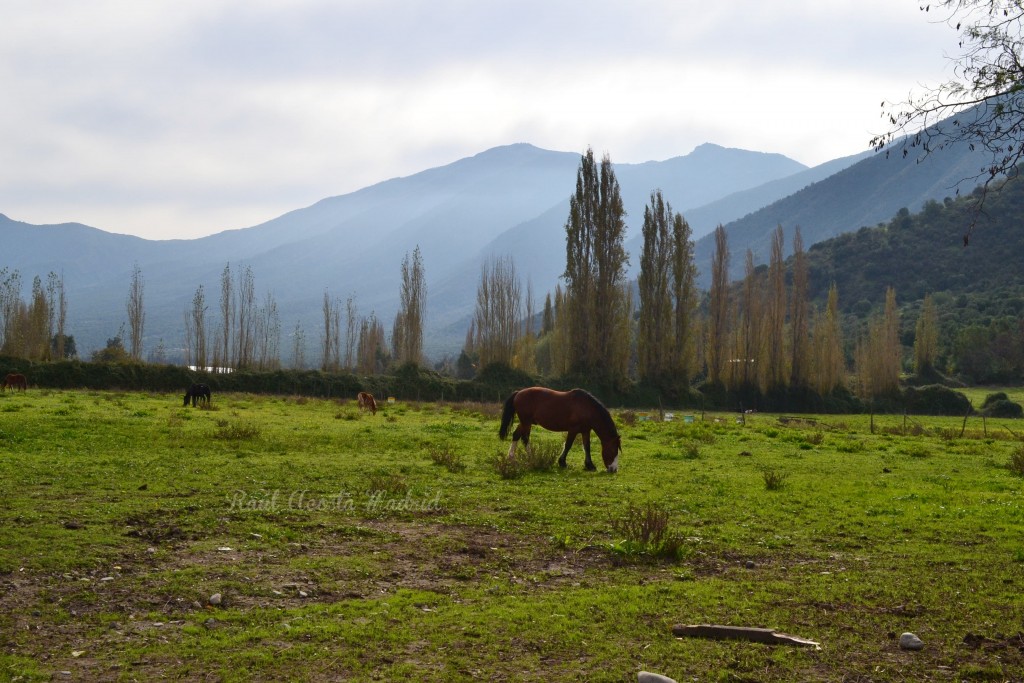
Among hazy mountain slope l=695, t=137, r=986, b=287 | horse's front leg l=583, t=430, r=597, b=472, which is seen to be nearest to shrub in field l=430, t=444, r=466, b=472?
horse's front leg l=583, t=430, r=597, b=472

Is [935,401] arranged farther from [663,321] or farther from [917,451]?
[917,451]

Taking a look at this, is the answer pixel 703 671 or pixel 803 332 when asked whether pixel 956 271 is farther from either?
pixel 703 671

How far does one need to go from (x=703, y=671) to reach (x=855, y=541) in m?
5.48

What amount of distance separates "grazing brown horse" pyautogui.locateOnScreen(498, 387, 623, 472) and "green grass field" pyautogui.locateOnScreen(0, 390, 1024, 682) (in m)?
0.57

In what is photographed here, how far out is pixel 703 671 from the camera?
18.4ft

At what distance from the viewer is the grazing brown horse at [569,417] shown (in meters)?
16.5

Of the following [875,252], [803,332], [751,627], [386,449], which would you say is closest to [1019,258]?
[875,252]

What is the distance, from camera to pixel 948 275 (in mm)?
97938

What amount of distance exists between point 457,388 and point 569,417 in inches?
1520

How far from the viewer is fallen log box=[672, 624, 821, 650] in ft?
20.1

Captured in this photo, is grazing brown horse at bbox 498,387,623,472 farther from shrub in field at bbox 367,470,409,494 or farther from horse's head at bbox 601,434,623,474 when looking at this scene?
shrub in field at bbox 367,470,409,494

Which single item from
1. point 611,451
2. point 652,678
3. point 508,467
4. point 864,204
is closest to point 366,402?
point 611,451

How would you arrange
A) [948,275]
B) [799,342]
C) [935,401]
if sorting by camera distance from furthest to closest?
[948,275], [799,342], [935,401]

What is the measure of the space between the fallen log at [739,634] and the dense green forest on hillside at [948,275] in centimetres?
8101
